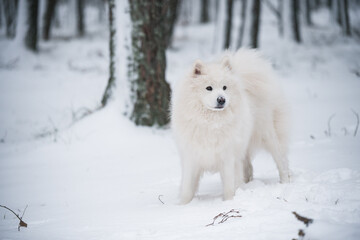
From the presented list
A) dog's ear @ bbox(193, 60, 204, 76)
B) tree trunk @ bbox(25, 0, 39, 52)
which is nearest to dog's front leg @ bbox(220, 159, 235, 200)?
dog's ear @ bbox(193, 60, 204, 76)

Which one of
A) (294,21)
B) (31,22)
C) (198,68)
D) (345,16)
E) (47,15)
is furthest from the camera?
(345,16)

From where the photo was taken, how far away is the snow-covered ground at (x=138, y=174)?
2293 mm

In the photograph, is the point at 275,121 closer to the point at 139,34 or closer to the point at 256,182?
the point at 256,182

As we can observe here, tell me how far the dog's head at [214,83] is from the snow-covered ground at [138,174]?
35.1 inches

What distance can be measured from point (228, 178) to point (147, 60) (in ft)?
9.55

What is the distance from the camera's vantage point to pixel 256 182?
142 inches

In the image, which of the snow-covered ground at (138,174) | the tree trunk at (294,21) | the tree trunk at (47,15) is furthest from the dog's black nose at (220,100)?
the tree trunk at (47,15)

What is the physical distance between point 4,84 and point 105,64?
443 centimetres

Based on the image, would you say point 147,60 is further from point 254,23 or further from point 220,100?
point 254,23

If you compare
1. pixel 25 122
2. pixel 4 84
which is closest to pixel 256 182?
pixel 25 122

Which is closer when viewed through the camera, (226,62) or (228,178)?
(228,178)

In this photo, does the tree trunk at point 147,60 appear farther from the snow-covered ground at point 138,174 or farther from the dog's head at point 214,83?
the dog's head at point 214,83

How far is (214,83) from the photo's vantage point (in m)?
3.21

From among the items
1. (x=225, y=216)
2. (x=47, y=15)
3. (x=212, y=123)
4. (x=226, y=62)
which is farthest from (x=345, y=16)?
(x=225, y=216)
